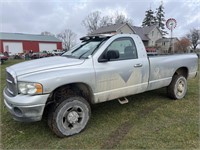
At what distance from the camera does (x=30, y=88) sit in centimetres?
268

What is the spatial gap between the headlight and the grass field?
947mm

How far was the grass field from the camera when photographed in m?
2.88

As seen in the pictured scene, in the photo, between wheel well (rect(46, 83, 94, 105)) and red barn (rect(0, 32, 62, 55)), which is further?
red barn (rect(0, 32, 62, 55))

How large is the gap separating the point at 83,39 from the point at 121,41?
1006 mm

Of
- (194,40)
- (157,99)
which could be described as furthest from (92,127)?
(194,40)

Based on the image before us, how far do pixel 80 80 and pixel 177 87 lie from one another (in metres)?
3.25

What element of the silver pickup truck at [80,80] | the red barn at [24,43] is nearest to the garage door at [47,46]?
the red barn at [24,43]

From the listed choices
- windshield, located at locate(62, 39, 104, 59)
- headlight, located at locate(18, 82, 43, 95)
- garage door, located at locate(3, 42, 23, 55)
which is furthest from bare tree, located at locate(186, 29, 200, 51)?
headlight, located at locate(18, 82, 43, 95)

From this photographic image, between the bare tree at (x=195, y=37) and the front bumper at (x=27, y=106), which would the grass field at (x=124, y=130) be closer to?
the front bumper at (x=27, y=106)

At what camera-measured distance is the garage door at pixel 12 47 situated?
1555 inches

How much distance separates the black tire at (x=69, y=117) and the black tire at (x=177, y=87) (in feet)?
9.21

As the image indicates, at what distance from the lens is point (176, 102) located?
15.7 ft

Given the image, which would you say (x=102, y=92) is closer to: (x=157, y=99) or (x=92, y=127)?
(x=92, y=127)

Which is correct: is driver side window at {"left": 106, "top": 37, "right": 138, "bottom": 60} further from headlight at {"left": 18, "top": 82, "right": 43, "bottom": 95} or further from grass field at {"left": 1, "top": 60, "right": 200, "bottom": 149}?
headlight at {"left": 18, "top": 82, "right": 43, "bottom": 95}
